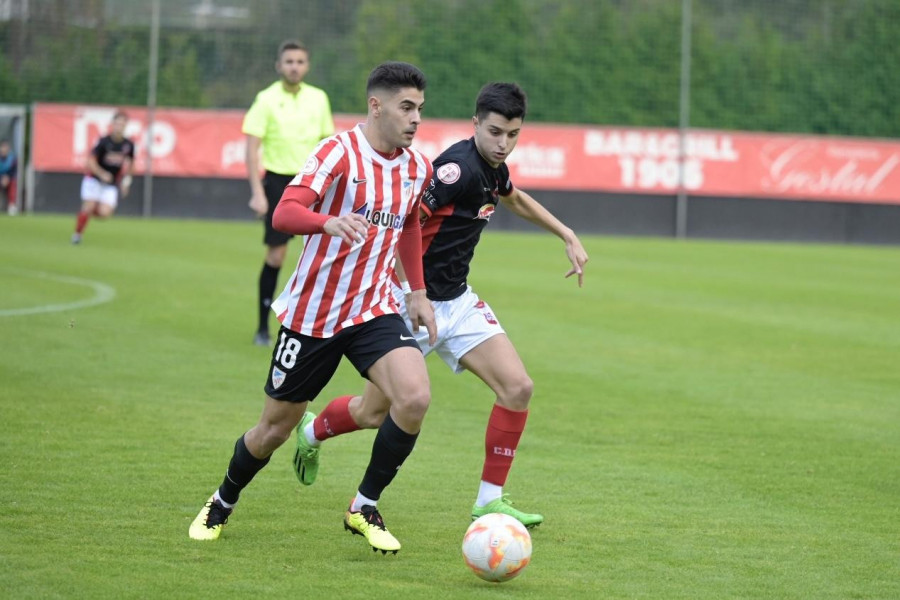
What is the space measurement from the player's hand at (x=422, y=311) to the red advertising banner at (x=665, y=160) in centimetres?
2242

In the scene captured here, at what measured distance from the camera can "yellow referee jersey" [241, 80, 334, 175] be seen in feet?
36.0

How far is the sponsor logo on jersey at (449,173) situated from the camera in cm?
588

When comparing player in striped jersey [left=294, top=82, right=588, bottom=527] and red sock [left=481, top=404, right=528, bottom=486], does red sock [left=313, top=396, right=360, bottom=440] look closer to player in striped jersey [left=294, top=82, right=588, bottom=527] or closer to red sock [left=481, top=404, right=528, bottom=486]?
player in striped jersey [left=294, top=82, right=588, bottom=527]

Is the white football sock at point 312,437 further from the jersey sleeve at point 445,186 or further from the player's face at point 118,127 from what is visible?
the player's face at point 118,127

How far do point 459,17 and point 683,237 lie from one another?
8337mm

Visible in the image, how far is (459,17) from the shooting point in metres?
32.6

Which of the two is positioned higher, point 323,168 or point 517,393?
point 323,168

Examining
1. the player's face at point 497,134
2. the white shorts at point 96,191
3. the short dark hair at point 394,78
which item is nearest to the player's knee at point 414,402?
the short dark hair at point 394,78

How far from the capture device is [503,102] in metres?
5.82

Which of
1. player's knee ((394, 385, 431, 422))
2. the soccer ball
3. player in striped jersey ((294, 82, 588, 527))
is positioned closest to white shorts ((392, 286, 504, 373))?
player in striped jersey ((294, 82, 588, 527))

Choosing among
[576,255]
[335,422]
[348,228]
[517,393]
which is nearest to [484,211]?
[576,255]

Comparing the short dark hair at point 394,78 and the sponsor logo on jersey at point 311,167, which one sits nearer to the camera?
the sponsor logo on jersey at point 311,167

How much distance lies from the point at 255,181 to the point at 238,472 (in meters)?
5.59

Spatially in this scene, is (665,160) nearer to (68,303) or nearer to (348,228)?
(68,303)
